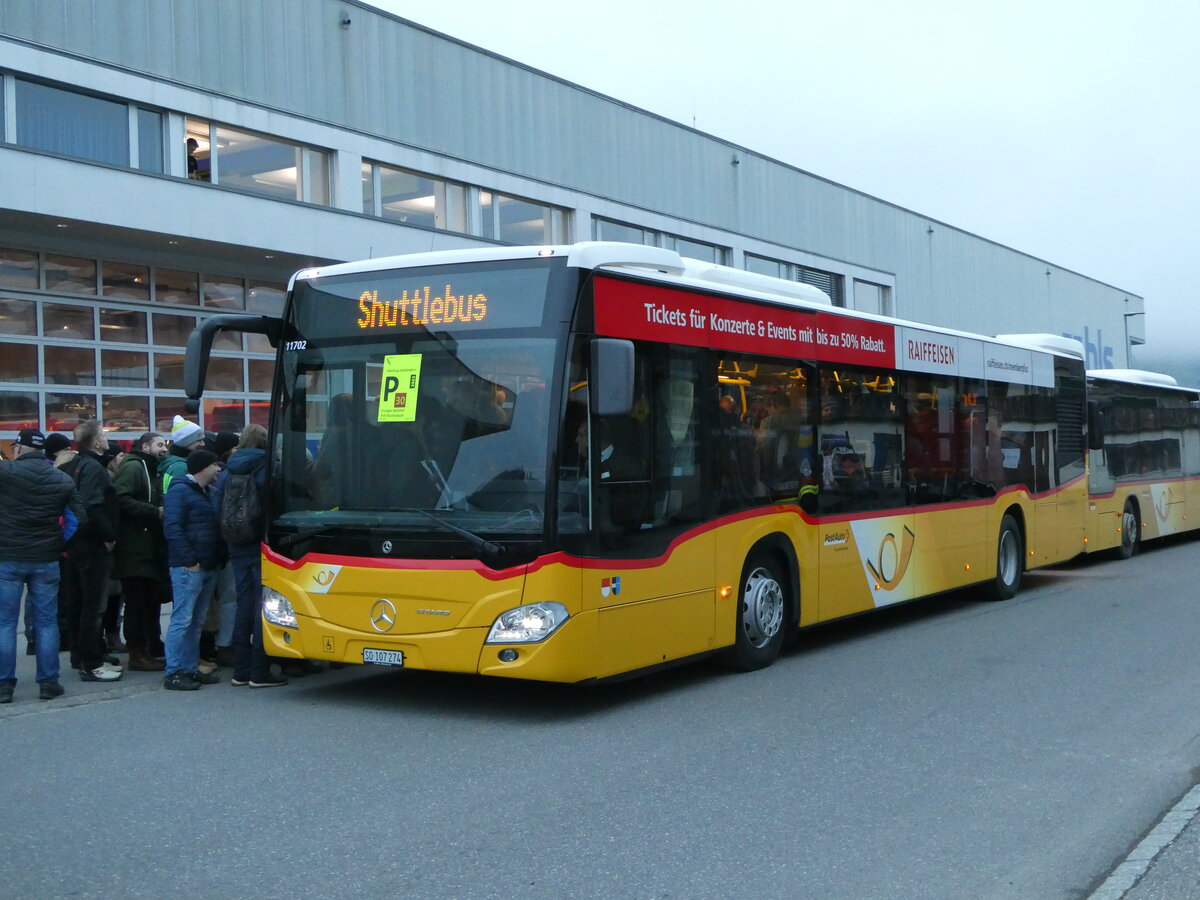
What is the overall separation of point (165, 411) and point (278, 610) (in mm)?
13486

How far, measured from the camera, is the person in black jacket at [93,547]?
9047 mm

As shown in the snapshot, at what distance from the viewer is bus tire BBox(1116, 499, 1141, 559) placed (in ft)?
63.0

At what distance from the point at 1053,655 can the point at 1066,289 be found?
155 feet

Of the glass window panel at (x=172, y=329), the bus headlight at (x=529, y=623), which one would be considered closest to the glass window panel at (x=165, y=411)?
the glass window panel at (x=172, y=329)

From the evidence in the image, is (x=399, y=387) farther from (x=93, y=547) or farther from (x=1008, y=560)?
(x=1008, y=560)

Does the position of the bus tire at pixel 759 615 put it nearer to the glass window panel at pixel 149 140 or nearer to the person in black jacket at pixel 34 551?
the person in black jacket at pixel 34 551

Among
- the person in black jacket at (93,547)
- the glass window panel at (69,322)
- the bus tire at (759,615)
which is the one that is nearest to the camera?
the person in black jacket at (93,547)

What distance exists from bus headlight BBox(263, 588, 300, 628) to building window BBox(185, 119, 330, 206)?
12.8 metres

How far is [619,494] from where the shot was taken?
26.1ft

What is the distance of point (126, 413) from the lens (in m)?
20.2

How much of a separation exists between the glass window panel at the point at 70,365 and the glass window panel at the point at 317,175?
180 inches

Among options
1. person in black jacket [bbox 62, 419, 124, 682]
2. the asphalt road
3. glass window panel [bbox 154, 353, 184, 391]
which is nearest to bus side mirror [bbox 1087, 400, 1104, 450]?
the asphalt road

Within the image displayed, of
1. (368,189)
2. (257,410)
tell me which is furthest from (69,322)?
(368,189)

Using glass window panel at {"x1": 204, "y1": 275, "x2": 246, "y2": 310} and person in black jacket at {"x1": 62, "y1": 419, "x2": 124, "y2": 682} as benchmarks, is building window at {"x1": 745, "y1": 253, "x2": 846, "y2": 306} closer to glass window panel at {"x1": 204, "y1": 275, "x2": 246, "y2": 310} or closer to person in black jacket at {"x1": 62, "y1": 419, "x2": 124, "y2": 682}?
glass window panel at {"x1": 204, "y1": 275, "x2": 246, "y2": 310}
